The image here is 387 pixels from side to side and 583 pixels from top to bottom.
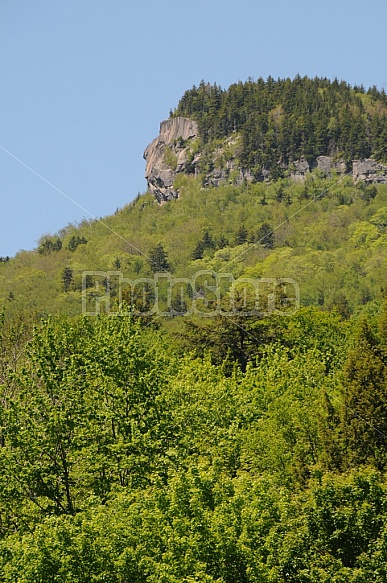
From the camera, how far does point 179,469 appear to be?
2873cm

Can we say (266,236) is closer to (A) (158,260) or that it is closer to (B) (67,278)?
(A) (158,260)

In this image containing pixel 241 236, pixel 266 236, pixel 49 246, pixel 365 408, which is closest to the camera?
pixel 365 408

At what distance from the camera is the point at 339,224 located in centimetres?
16050

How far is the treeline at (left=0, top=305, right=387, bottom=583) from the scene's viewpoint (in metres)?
22.5

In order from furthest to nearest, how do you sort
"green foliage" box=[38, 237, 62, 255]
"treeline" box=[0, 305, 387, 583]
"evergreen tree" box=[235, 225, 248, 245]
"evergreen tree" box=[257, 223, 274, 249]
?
"green foliage" box=[38, 237, 62, 255]
"evergreen tree" box=[235, 225, 248, 245]
"evergreen tree" box=[257, 223, 274, 249]
"treeline" box=[0, 305, 387, 583]

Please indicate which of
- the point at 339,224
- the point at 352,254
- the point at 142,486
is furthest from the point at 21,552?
the point at 339,224

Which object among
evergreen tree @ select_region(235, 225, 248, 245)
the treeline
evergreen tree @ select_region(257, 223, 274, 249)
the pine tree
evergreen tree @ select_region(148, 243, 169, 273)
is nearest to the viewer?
the treeline

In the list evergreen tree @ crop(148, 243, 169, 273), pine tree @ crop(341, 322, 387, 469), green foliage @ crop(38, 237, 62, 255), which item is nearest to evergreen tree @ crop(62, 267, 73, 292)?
evergreen tree @ crop(148, 243, 169, 273)

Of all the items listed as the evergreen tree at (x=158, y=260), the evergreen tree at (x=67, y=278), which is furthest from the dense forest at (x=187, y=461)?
the evergreen tree at (x=158, y=260)

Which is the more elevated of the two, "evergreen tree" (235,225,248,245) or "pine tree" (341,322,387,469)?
"evergreen tree" (235,225,248,245)

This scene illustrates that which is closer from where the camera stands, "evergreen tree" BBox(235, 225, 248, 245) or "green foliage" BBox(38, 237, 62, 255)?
"evergreen tree" BBox(235, 225, 248, 245)

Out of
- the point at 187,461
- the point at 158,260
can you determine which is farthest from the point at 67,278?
the point at 187,461

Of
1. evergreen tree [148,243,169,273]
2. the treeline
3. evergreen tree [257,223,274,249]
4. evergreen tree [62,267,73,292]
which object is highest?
evergreen tree [257,223,274,249]

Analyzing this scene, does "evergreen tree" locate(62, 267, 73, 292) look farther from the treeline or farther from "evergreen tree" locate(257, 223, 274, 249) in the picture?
the treeline
